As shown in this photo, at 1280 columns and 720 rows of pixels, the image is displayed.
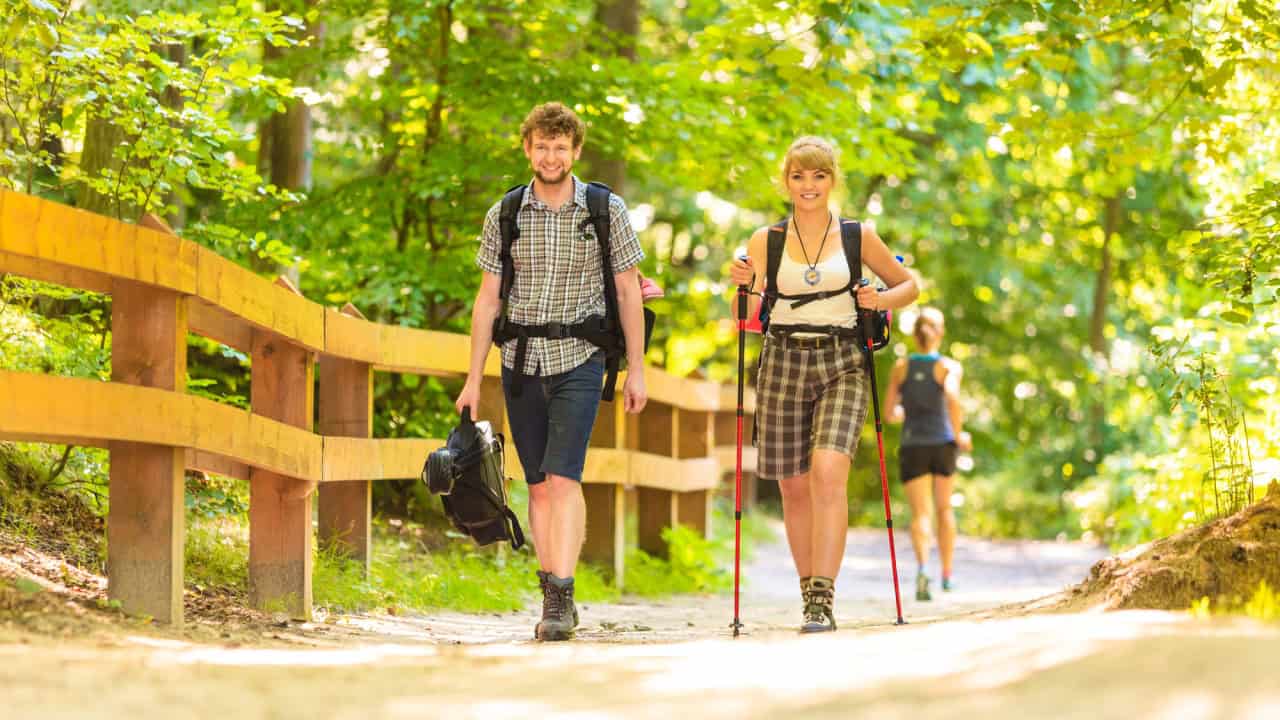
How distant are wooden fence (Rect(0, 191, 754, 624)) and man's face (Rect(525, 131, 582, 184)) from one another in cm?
119

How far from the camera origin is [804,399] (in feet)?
21.5

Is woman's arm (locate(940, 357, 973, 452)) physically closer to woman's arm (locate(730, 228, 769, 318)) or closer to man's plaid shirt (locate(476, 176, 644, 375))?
woman's arm (locate(730, 228, 769, 318))

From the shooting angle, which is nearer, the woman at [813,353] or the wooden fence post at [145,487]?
the wooden fence post at [145,487]

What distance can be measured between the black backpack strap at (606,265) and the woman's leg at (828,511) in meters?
0.92

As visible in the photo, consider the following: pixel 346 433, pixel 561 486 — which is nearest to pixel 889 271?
pixel 561 486

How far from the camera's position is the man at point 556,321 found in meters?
6.19

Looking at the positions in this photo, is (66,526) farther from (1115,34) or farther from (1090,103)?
(1090,103)

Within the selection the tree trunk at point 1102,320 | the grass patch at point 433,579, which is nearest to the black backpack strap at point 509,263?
the grass patch at point 433,579

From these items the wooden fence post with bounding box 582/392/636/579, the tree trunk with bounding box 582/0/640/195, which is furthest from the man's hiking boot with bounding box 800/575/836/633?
the tree trunk with bounding box 582/0/640/195

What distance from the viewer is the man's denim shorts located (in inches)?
243

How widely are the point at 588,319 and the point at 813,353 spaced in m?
0.99

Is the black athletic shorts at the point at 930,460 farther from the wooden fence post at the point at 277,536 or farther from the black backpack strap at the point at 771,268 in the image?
the wooden fence post at the point at 277,536

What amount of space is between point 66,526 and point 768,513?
17616 millimetres

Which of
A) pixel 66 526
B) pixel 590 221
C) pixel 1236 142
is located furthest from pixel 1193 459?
pixel 66 526
